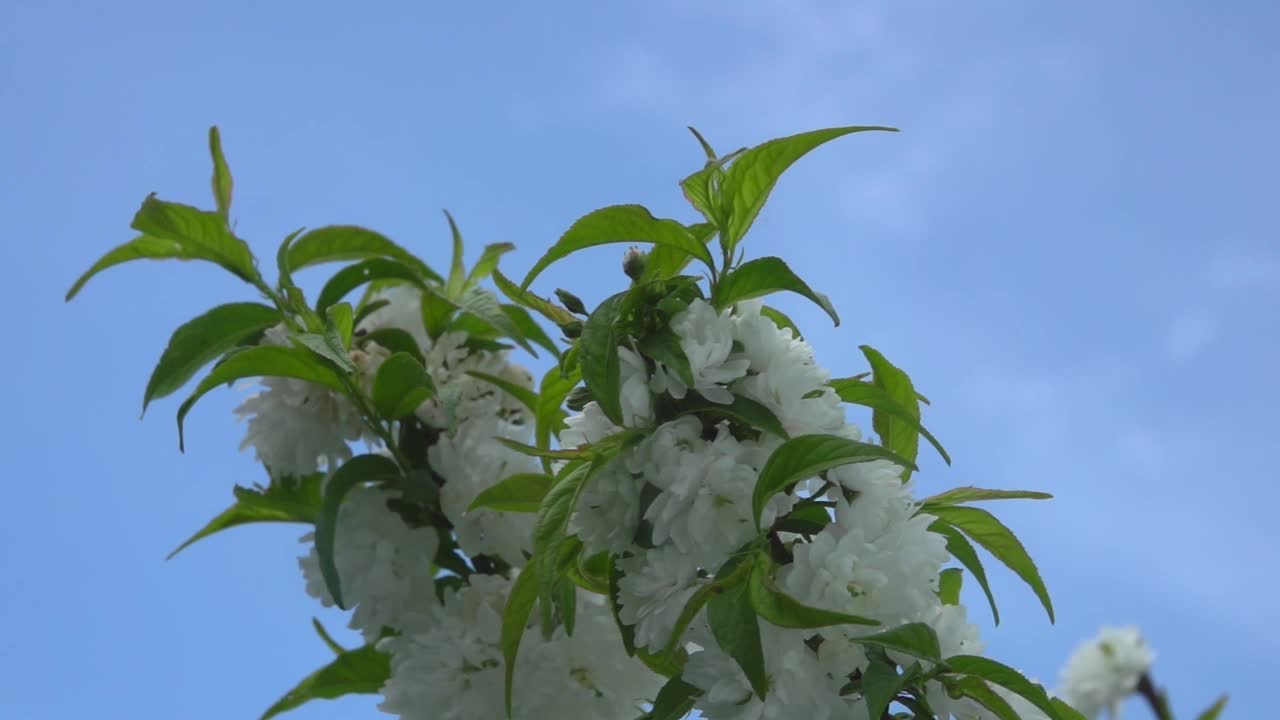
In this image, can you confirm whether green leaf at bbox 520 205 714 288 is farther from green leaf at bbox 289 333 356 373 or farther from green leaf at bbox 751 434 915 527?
green leaf at bbox 289 333 356 373

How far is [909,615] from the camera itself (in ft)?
2.91

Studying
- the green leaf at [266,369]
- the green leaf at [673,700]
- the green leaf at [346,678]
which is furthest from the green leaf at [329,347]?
the green leaf at [673,700]

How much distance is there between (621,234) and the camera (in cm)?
98

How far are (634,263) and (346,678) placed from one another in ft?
2.44

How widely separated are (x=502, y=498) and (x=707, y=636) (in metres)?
0.29

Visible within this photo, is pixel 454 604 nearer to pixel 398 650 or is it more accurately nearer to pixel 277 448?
pixel 398 650

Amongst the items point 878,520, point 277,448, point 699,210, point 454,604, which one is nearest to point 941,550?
point 878,520

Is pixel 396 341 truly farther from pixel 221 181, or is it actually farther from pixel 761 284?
pixel 761 284

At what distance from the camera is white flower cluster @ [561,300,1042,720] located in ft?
2.81

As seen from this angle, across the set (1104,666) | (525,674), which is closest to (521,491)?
(525,674)

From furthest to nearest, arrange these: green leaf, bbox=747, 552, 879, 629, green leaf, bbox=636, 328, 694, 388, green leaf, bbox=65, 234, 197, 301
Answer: green leaf, bbox=65, 234, 197, 301 < green leaf, bbox=636, 328, 694, 388 < green leaf, bbox=747, 552, 879, 629

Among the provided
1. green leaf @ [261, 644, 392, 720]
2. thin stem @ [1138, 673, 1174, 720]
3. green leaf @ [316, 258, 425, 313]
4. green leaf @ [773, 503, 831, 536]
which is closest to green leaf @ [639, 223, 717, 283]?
green leaf @ [773, 503, 831, 536]

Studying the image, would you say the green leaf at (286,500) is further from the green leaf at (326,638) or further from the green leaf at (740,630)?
the green leaf at (740,630)

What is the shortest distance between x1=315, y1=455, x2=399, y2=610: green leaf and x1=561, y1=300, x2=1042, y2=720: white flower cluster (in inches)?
18.2
